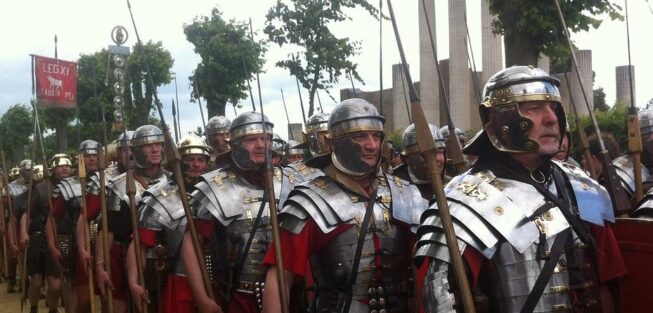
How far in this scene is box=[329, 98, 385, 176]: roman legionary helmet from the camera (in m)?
4.46

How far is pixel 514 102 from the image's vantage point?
3.46 m

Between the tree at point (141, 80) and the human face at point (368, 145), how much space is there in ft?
23.7

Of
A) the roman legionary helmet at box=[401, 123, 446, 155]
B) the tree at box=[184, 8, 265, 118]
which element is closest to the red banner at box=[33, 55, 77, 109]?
the tree at box=[184, 8, 265, 118]

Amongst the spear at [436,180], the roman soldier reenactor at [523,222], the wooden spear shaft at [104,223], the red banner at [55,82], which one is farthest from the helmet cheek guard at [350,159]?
the red banner at [55,82]

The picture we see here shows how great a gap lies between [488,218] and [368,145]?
51.9 inches

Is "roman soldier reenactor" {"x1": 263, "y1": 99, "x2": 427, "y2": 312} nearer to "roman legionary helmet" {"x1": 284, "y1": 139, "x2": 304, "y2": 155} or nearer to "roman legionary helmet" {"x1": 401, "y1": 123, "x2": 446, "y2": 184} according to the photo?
"roman legionary helmet" {"x1": 401, "y1": 123, "x2": 446, "y2": 184}

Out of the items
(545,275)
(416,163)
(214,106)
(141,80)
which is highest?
(141,80)

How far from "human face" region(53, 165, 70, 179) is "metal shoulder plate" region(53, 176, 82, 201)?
1241 mm

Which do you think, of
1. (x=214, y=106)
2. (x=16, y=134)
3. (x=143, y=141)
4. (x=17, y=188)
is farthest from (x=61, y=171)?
(x=16, y=134)

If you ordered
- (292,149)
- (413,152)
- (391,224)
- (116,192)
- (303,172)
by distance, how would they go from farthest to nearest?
(292,149) → (116,192) → (303,172) → (413,152) → (391,224)

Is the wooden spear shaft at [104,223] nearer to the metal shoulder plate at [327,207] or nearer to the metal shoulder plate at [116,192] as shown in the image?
the metal shoulder plate at [116,192]

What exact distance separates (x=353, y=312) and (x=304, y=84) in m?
9.44

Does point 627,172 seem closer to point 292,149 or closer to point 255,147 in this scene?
point 255,147

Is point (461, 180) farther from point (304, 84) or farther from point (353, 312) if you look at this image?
point (304, 84)
